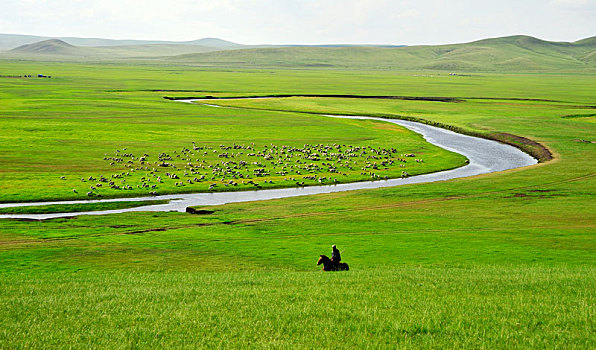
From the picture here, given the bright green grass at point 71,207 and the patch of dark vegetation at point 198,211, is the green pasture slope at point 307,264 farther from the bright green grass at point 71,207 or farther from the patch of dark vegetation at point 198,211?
the bright green grass at point 71,207

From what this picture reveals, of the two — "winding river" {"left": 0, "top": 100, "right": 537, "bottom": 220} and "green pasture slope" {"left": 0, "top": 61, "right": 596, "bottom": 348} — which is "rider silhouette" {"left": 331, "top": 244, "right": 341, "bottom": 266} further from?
"winding river" {"left": 0, "top": 100, "right": 537, "bottom": 220}

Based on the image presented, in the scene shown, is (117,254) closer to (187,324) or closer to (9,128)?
(187,324)

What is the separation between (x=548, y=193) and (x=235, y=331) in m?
44.3

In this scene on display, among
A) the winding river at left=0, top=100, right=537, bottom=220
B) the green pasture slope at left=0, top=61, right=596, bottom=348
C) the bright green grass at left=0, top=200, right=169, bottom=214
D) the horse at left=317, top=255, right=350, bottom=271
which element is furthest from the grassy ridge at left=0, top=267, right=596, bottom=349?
the winding river at left=0, top=100, right=537, bottom=220

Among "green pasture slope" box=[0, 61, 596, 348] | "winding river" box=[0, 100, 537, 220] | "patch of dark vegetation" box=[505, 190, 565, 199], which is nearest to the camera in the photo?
"green pasture slope" box=[0, 61, 596, 348]

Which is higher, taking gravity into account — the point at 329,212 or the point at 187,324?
the point at 187,324

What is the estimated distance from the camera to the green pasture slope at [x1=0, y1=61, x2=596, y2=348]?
1540cm

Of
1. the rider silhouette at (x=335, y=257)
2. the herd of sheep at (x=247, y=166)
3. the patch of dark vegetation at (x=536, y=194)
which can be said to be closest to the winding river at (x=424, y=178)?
the herd of sheep at (x=247, y=166)

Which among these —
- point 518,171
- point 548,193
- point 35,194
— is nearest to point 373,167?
point 518,171

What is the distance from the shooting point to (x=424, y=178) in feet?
211

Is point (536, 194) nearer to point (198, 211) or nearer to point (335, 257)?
point (198, 211)

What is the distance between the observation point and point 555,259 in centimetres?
3005

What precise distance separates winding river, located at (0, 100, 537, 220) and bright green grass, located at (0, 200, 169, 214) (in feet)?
2.43

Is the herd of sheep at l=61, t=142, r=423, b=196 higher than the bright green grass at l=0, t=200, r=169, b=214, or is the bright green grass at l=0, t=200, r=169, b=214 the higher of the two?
the herd of sheep at l=61, t=142, r=423, b=196
